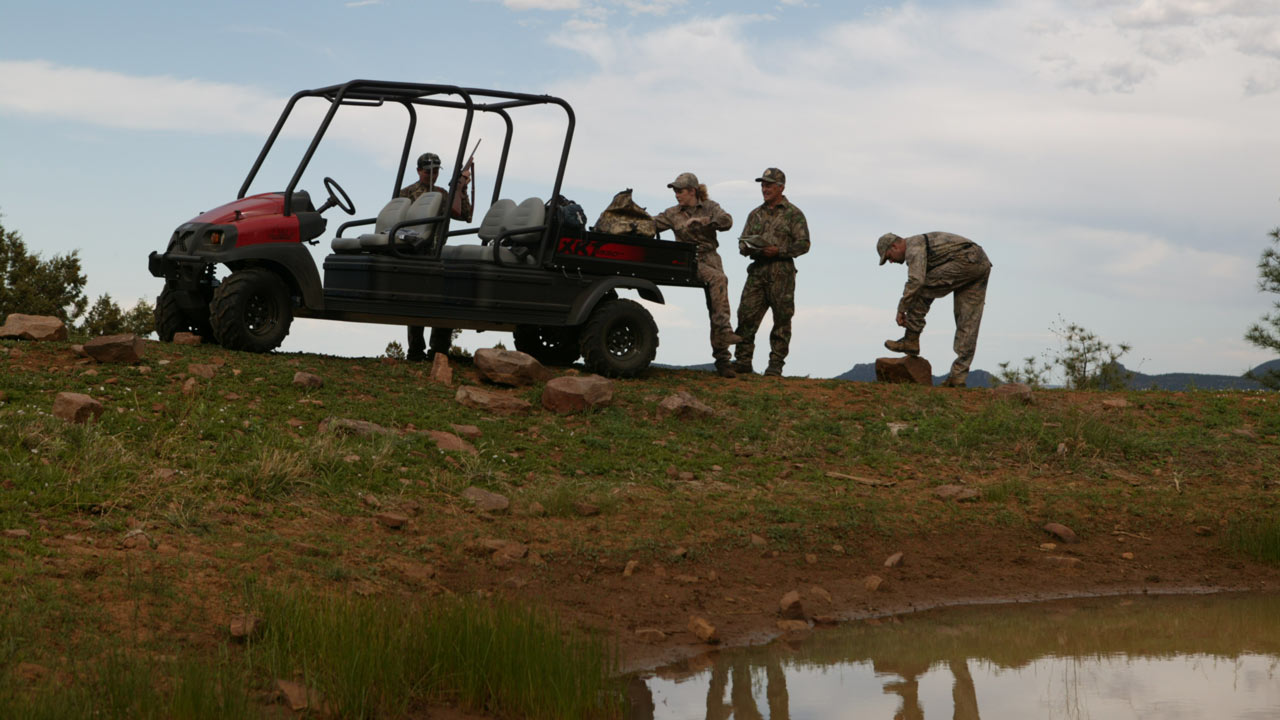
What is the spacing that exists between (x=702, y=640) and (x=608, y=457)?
3.53 meters

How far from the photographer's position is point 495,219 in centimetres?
1337

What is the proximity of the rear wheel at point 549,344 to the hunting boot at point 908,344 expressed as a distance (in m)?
3.60

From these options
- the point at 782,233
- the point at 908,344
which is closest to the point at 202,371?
the point at 782,233

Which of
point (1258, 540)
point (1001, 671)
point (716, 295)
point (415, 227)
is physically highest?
point (415, 227)

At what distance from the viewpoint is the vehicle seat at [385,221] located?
41.2 ft

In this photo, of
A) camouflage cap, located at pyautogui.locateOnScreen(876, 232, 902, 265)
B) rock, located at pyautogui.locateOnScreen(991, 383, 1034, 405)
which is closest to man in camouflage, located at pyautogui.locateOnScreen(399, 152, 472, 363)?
camouflage cap, located at pyautogui.locateOnScreen(876, 232, 902, 265)

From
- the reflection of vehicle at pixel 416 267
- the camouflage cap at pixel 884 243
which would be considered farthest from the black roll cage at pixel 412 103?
the camouflage cap at pixel 884 243

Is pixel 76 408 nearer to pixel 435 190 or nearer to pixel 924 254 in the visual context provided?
pixel 435 190

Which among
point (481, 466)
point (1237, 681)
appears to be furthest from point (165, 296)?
point (1237, 681)

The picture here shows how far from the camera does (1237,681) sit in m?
6.61

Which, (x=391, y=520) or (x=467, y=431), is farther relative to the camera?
(x=467, y=431)

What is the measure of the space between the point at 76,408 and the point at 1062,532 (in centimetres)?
727

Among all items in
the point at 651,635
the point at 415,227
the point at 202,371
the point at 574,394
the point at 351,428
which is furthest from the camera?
the point at 415,227

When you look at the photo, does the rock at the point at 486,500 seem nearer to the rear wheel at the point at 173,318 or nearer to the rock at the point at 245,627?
the rock at the point at 245,627
